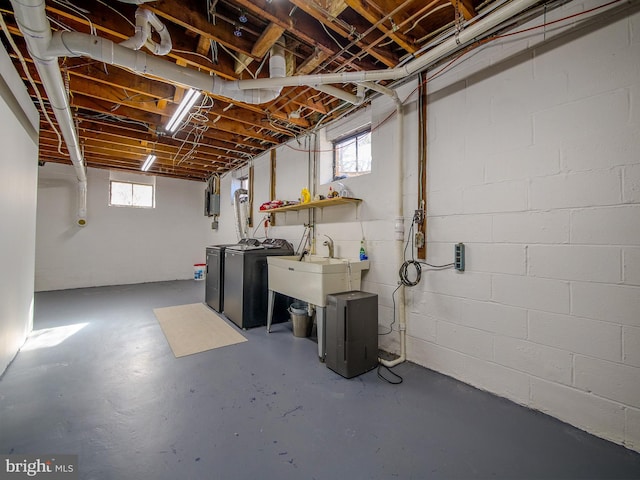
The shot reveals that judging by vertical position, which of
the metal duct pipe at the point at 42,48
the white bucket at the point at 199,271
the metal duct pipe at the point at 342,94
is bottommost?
the white bucket at the point at 199,271

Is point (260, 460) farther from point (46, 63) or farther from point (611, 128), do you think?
point (46, 63)

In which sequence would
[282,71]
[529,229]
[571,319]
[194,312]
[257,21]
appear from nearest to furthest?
1. [571,319]
2. [529,229]
3. [257,21]
4. [282,71]
5. [194,312]

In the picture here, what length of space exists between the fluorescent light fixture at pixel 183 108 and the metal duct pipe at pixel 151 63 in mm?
462

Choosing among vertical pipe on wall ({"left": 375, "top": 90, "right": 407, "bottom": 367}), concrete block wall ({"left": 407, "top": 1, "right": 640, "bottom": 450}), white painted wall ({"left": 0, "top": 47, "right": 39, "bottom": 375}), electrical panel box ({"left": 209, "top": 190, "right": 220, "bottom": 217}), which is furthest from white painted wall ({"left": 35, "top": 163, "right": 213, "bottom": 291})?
concrete block wall ({"left": 407, "top": 1, "right": 640, "bottom": 450})

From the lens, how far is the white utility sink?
2.50 metres

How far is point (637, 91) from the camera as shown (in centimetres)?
145

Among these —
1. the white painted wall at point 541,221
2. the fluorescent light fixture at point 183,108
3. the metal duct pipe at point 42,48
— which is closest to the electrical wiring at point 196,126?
the fluorescent light fixture at point 183,108

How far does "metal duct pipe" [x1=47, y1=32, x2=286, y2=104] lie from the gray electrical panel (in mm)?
1868

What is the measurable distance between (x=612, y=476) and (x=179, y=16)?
3.60 m

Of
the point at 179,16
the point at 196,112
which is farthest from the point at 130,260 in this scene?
the point at 179,16

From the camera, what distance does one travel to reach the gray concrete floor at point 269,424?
137cm

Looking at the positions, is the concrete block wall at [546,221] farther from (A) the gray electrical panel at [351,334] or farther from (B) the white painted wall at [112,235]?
(B) the white painted wall at [112,235]

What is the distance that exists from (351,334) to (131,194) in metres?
6.55

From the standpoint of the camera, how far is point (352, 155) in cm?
334
